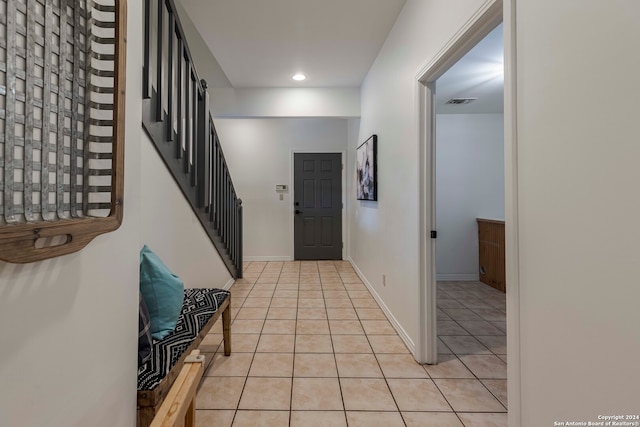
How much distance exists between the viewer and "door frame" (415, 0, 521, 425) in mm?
1155

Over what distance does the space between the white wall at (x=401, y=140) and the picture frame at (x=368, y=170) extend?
0.11m

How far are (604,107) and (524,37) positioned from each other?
46cm

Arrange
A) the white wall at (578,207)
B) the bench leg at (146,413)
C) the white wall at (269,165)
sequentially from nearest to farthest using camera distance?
the white wall at (578,207), the bench leg at (146,413), the white wall at (269,165)

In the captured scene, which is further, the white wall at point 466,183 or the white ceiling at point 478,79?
the white wall at point 466,183

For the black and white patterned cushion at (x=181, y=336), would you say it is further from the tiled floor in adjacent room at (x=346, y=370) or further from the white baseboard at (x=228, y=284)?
the white baseboard at (x=228, y=284)

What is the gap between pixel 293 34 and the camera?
2838mm

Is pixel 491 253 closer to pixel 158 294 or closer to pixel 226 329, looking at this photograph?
pixel 226 329

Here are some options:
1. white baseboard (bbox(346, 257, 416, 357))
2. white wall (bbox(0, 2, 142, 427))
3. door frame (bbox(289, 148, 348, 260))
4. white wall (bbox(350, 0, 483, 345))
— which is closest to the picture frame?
white wall (bbox(350, 0, 483, 345))

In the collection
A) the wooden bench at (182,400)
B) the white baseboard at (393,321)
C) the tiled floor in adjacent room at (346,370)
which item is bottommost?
the tiled floor in adjacent room at (346,370)

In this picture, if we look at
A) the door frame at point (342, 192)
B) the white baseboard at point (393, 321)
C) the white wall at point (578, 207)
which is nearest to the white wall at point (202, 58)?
the door frame at point (342, 192)

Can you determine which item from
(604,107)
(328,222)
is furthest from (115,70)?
(328,222)

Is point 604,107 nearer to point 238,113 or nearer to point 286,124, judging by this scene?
point 238,113

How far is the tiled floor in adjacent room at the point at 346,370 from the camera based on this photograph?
156 centimetres

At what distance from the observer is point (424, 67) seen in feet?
6.56
